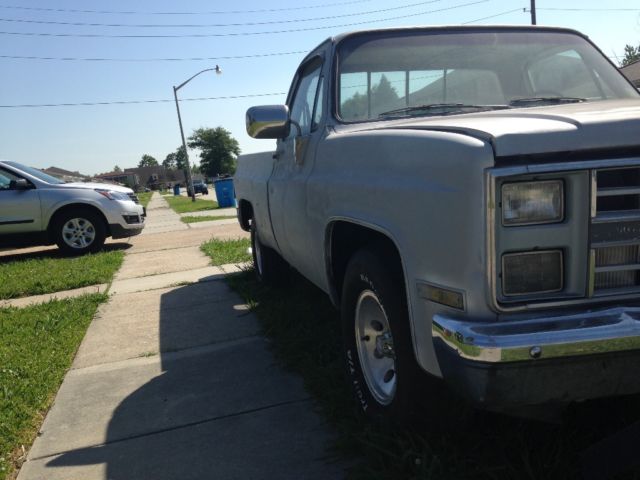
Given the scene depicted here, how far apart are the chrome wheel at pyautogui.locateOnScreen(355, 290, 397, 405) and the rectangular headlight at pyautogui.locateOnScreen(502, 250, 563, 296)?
0.76 metres

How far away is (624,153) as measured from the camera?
1.82 m

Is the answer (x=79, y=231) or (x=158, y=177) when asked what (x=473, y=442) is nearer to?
(x=79, y=231)

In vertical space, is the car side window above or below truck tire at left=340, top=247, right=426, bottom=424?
above

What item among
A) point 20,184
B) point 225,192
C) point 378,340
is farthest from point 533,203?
point 225,192

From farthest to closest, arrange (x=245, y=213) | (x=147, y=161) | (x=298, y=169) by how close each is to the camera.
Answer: (x=147, y=161)
(x=245, y=213)
(x=298, y=169)

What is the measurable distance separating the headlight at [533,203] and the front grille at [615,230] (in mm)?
106

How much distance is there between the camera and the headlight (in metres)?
1.84

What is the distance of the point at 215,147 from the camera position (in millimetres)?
106625

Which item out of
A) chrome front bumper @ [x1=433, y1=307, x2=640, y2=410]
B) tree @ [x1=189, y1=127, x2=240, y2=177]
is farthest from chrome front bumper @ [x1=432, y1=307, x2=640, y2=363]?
tree @ [x1=189, y1=127, x2=240, y2=177]

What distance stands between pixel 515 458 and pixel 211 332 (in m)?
2.97

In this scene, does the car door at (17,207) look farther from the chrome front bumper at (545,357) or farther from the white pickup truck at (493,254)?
the chrome front bumper at (545,357)

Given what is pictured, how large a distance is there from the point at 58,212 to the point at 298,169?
7.16 m

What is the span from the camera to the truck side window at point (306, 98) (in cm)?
374

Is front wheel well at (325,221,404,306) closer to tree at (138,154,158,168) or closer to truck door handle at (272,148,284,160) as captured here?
truck door handle at (272,148,284,160)
